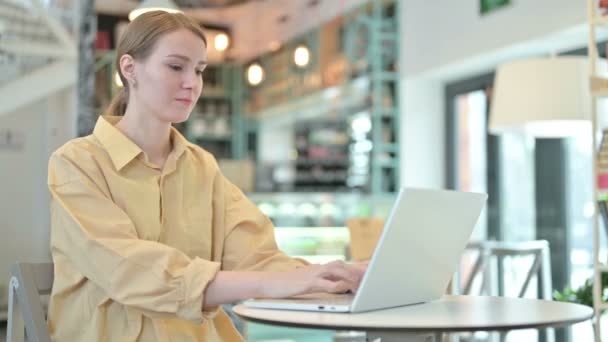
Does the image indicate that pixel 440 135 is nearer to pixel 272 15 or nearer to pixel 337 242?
pixel 337 242

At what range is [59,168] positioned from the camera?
60.3 inches

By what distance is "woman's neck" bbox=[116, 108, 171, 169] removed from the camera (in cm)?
166

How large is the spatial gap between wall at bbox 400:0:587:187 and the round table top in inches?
147

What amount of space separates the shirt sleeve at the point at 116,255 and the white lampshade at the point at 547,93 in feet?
9.40

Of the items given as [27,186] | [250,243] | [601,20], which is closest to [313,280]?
[250,243]

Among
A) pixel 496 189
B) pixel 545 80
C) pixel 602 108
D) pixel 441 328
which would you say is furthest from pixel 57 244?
pixel 496 189

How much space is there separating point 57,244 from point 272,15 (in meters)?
9.40

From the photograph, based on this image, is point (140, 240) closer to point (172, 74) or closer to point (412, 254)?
point (172, 74)

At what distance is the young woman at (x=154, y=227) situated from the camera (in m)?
1.38

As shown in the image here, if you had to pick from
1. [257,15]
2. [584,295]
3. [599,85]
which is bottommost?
[584,295]

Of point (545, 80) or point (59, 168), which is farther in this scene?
point (545, 80)

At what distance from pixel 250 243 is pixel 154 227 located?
25 cm

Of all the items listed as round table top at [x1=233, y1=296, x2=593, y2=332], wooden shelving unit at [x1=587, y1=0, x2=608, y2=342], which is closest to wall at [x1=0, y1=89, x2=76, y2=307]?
wooden shelving unit at [x1=587, y1=0, x2=608, y2=342]

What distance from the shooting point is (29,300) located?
1.52 metres
